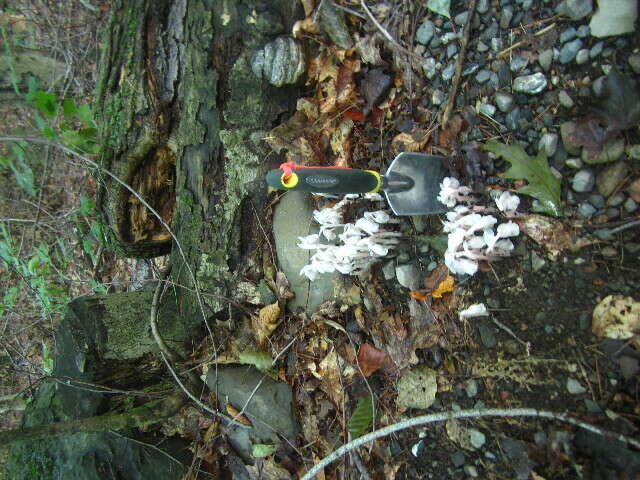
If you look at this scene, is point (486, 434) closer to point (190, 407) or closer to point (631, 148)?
point (631, 148)

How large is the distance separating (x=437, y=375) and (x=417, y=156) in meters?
1.07

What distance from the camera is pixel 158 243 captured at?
9.53 feet

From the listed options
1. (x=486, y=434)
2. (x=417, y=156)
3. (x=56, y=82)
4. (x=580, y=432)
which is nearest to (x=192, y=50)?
(x=417, y=156)

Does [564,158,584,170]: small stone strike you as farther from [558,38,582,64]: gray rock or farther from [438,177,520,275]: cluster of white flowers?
[558,38,582,64]: gray rock

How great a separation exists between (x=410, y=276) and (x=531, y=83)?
1.03m

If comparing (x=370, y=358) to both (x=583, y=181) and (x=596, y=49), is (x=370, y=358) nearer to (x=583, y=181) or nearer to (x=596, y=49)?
(x=583, y=181)

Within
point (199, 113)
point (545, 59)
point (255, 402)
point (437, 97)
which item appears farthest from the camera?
point (255, 402)

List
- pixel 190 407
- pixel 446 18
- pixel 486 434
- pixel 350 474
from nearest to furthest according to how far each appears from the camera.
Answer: pixel 486 434, pixel 446 18, pixel 350 474, pixel 190 407

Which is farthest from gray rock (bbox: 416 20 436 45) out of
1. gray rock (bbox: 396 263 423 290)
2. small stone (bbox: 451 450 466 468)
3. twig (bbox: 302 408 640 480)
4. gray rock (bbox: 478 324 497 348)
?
small stone (bbox: 451 450 466 468)

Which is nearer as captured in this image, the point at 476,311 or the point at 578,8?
the point at 578,8

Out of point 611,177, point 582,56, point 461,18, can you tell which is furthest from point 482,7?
point 611,177

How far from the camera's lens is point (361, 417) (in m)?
2.31

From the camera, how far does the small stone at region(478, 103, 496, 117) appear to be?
6.36 ft

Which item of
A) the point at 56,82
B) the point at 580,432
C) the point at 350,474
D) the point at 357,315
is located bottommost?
the point at 350,474
